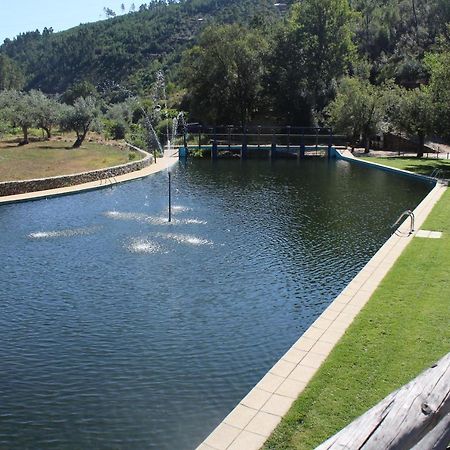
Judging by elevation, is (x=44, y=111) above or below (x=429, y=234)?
above

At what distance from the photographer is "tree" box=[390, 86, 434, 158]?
4194 centimetres

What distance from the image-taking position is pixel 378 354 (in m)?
9.92

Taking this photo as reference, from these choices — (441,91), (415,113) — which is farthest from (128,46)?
(441,91)

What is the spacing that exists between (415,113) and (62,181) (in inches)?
1174

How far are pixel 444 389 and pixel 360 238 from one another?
Result: 1883 centimetres

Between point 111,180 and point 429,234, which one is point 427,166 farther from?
point 111,180

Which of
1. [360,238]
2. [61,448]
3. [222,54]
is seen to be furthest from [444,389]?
[222,54]

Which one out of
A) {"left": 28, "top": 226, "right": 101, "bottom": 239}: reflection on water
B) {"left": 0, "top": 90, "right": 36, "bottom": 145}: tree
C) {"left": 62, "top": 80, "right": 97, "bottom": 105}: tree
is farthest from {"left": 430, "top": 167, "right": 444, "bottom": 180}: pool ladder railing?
{"left": 62, "top": 80, "right": 97, "bottom": 105}: tree

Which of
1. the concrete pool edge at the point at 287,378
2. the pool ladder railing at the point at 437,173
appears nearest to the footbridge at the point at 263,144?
the pool ladder railing at the point at 437,173

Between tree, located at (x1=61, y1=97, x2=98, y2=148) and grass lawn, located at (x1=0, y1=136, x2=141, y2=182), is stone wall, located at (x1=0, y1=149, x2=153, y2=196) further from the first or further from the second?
tree, located at (x1=61, y1=97, x2=98, y2=148)

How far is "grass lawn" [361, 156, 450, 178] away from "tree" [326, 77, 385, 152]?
5.34 m

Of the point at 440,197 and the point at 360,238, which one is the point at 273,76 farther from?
the point at 360,238

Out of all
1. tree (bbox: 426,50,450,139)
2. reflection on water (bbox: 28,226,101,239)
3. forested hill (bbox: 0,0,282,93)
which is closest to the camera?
reflection on water (bbox: 28,226,101,239)

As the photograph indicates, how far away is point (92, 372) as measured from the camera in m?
10.5
